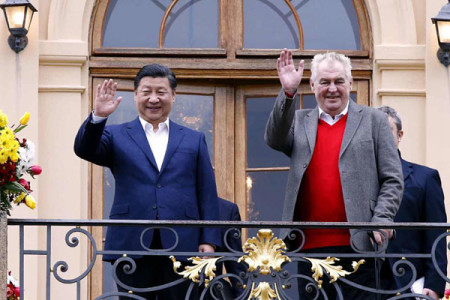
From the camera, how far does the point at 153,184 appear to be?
8.89m

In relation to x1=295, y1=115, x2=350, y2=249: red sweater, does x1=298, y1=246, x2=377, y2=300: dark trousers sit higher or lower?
lower

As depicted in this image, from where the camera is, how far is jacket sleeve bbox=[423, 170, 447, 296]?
9211 millimetres

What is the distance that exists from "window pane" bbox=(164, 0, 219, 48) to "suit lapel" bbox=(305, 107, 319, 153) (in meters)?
2.82

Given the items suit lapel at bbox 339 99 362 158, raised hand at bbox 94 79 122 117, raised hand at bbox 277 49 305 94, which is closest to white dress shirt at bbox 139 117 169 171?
raised hand at bbox 94 79 122 117

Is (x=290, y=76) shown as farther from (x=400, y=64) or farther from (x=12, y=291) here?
(x=400, y=64)

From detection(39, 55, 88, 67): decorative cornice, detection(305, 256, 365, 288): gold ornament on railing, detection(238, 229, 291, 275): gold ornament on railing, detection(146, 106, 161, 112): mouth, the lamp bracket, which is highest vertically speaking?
the lamp bracket

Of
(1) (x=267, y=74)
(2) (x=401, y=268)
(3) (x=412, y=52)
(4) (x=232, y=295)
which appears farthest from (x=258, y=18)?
(2) (x=401, y=268)

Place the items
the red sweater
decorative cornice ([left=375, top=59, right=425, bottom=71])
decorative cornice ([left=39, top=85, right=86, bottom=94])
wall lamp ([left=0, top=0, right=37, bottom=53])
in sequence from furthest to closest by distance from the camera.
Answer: decorative cornice ([left=375, top=59, right=425, bottom=71]) < decorative cornice ([left=39, top=85, right=86, bottom=94]) < wall lamp ([left=0, top=0, right=37, bottom=53]) < the red sweater

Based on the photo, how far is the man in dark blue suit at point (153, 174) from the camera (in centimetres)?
879

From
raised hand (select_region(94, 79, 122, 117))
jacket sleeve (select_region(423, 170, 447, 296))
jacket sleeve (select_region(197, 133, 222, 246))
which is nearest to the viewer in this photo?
raised hand (select_region(94, 79, 122, 117))

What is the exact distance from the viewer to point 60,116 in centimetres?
1134

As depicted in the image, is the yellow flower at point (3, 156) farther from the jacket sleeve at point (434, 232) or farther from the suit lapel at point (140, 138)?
the jacket sleeve at point (434, 232)

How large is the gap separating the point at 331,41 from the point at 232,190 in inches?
53.9

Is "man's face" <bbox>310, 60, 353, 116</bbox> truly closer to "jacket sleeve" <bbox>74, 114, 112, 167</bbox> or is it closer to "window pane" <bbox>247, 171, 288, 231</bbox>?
"jacket sleeve" <bbox>74, 114, 112, 167</bbox>
